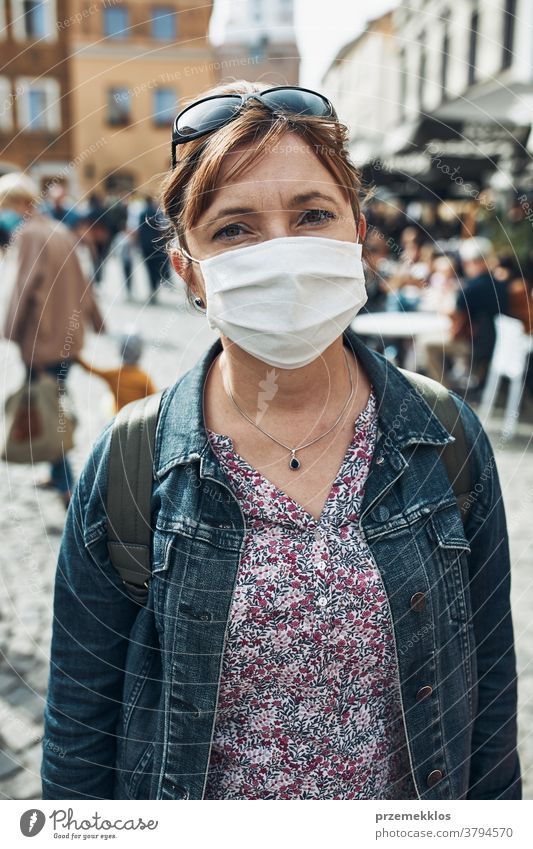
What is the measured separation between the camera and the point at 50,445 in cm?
413

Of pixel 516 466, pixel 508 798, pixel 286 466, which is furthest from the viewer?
pixel 516 466

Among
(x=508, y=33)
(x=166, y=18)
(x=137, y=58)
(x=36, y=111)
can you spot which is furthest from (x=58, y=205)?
(x=36, y=111)

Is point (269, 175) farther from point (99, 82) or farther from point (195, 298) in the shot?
point (99, 82)

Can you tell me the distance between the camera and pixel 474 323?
19.4ft

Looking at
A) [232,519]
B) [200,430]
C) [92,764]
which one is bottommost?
[92,764]

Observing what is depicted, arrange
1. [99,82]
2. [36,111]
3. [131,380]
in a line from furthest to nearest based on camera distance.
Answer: [36,111], [99,82], [131,380]

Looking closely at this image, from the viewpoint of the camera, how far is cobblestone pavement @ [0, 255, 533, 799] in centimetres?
283

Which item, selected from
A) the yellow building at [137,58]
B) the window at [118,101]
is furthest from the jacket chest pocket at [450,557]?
the window at [118,101]

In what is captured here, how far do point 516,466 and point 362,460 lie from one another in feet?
15.5

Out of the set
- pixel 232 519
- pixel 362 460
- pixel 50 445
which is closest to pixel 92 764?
Result: pixel 232 519

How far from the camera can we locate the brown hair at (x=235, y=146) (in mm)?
1322

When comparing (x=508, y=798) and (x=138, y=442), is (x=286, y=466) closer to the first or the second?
(x=138, y=442)

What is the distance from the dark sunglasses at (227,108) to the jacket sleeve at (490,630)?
0.63 m

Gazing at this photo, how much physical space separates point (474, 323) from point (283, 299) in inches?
188
